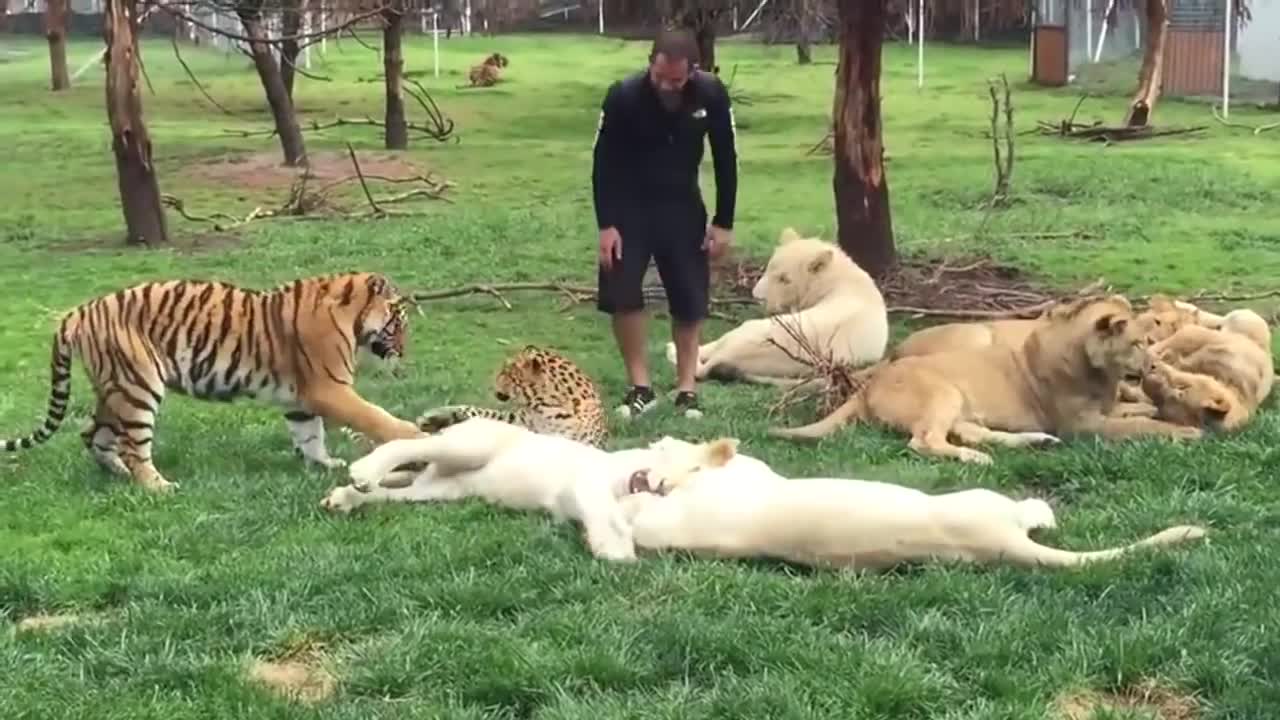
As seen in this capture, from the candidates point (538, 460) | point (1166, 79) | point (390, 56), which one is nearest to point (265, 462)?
point (538, 460)

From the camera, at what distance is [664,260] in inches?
343

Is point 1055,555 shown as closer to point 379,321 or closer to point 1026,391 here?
point 1026,391

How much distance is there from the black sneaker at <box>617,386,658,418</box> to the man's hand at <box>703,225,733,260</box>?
0.74m

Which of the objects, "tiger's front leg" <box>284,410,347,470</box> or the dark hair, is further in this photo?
the dark hair

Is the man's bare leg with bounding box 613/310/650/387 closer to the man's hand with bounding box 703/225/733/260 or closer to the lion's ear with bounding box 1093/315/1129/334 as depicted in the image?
the man's hand with bounding box 703/225/733/260

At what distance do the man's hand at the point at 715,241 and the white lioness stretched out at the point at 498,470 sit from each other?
216 cm

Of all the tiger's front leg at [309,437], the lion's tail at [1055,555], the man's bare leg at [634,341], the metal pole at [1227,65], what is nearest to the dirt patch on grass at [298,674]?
the lion's tail at [1055,555]

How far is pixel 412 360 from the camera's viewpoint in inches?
402

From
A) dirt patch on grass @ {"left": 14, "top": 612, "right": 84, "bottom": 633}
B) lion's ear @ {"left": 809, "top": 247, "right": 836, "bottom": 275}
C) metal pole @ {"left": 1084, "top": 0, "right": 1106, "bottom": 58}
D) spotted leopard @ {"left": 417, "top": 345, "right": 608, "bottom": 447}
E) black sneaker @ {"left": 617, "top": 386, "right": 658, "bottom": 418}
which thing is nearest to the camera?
dirt patch on grass @ {"left": 14, "top": 612, "right": 84, "bottom": 633}

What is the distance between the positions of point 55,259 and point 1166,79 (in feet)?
77.8

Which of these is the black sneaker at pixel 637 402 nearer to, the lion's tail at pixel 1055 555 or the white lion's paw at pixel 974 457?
the white lion's paw at pixel 974 457

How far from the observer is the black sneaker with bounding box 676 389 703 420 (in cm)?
851

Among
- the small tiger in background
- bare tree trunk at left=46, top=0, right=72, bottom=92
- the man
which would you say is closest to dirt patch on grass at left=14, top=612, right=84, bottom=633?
the man

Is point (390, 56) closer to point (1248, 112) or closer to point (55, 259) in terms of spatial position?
point (55, 259)
